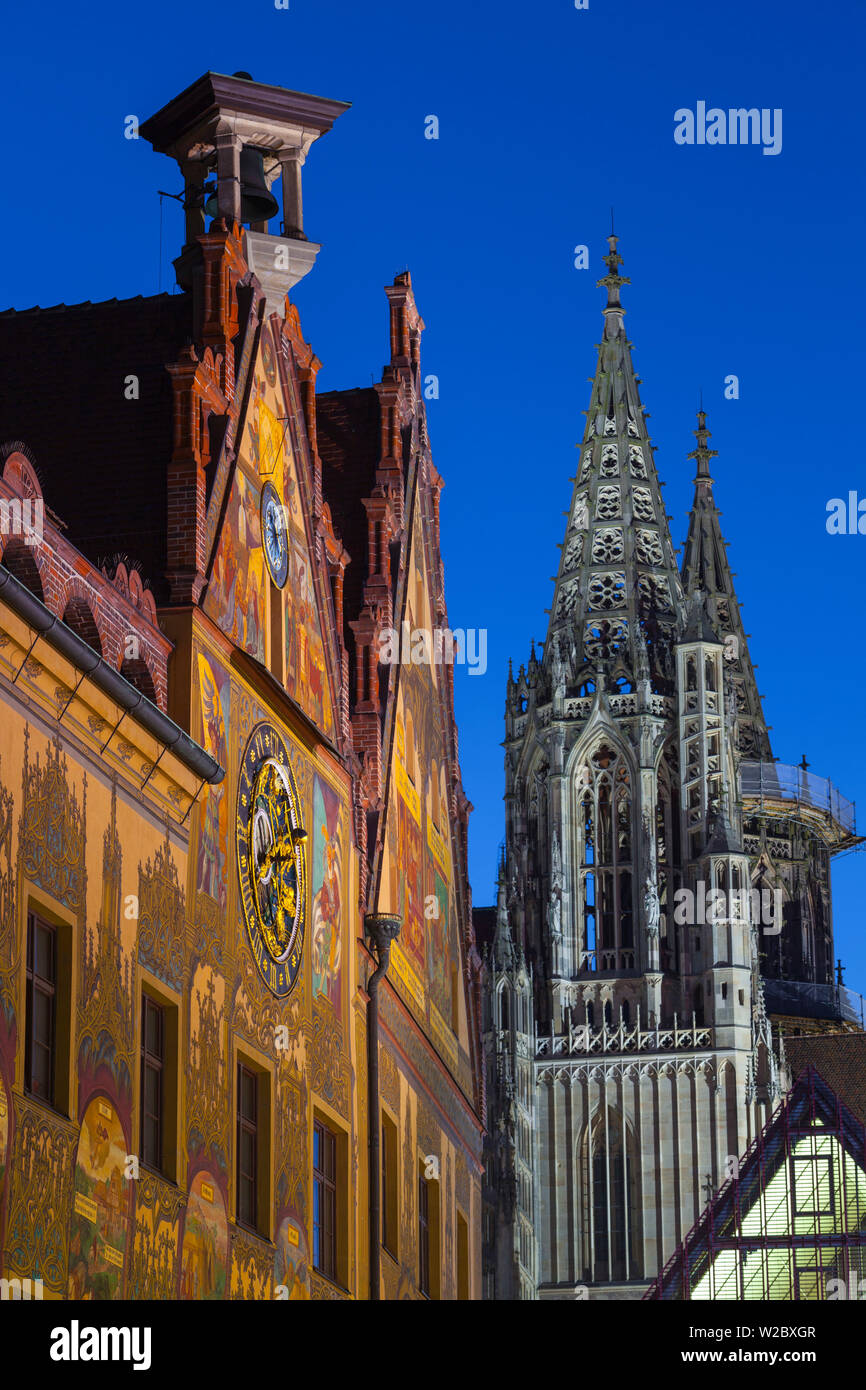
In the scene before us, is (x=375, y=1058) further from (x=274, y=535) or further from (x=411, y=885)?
(x=274, y=535)

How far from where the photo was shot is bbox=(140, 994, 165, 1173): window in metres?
21.9

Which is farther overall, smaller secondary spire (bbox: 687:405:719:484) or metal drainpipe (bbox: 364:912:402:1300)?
smaller secondary spire (bbox: 687:405:719:484)

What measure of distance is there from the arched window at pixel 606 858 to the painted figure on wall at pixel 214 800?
80.9 m

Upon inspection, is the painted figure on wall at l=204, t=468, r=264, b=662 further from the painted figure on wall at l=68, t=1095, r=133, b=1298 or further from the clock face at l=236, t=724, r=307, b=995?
the painted figure on wall at l=68, t=1095, r=133, b=1298

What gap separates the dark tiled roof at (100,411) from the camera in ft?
84.3

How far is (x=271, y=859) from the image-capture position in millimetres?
25844

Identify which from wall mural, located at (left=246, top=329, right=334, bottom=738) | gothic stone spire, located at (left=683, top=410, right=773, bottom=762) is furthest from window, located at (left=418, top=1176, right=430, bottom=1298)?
gothic stone spire, located at (left=683, top=410, right=773, bottom=762)

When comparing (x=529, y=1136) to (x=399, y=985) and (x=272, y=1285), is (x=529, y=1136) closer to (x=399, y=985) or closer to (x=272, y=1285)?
(x=399, y=985)

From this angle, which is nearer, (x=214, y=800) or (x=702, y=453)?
(x=214, y=800)

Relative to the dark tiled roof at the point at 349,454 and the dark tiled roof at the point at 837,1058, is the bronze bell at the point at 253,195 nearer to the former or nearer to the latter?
the dark tiled roof at the point at 349,454

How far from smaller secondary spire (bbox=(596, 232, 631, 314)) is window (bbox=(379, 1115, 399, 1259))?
92.2 metres

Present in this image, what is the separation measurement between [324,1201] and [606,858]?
3126 inches

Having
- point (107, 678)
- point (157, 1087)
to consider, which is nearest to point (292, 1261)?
point (157, 1087)

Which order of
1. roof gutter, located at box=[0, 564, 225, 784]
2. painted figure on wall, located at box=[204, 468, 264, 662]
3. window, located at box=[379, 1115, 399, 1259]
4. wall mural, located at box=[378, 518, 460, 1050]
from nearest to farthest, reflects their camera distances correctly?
roof gutter, located at box=[0, 564, 225, 784] → painted figure on wall, located at box=[204, 468, 264, 662] → window, located at box=[379, 1115, 399, 1259] → wall mural, located at box=[378, 518, 460, 1050]
